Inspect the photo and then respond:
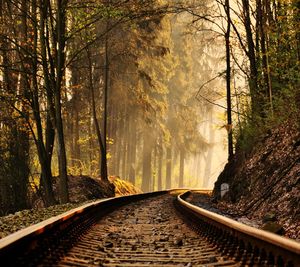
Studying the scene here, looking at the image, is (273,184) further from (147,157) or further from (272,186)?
(147,157)

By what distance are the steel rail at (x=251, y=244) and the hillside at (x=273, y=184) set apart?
873 millimetres

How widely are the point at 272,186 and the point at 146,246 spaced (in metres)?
6.46

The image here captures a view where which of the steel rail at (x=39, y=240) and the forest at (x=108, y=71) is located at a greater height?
the forest at (x=108, y=71)

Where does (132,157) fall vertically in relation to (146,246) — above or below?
below

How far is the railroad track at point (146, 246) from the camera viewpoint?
417cm

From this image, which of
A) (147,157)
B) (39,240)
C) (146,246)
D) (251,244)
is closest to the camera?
(251,244)

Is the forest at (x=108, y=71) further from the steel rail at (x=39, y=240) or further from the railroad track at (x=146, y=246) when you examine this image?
the steel rail at (x=39, y=240)

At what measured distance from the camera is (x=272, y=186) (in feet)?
39.9

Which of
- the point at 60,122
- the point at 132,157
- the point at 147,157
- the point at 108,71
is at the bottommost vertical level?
the point at 147,157

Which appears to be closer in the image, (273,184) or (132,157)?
(273,184)

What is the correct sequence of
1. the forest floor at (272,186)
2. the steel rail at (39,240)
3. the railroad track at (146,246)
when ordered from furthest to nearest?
the forest floor at (272,186)
the railroad track at (146,246)
the steel rail at (39,240)

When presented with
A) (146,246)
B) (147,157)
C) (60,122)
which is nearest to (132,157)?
(147,157)

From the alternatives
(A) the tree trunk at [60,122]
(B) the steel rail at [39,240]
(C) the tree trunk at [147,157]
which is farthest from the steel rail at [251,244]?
(C) the tree trunk at [147,157]

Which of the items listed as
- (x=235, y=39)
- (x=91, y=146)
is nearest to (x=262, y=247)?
(x=235, y=39)
